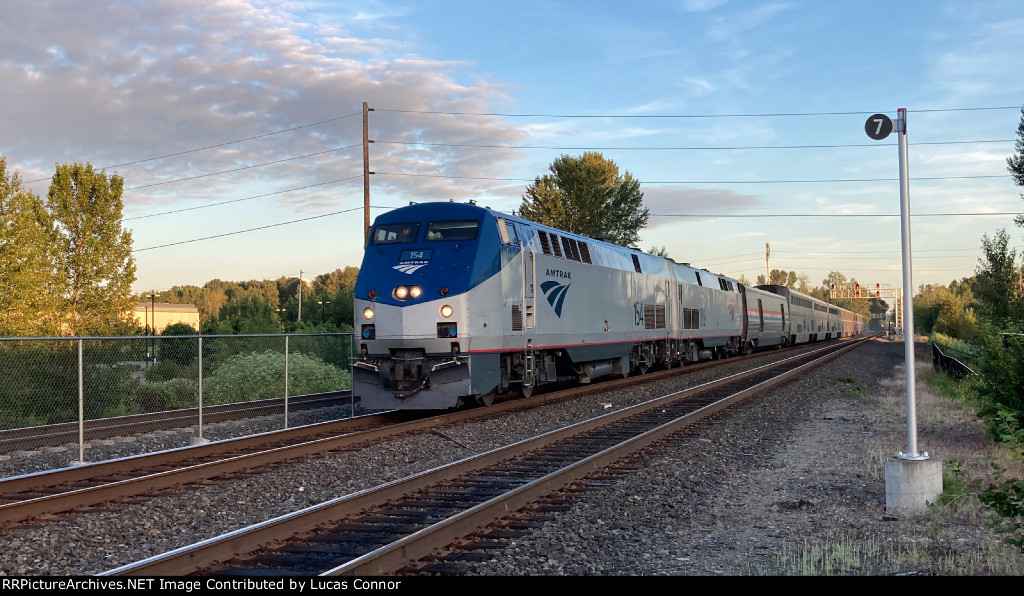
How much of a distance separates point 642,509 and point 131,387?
14.1 metres

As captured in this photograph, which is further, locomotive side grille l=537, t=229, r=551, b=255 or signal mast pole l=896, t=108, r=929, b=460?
locomotive side grille l=537, t=229, r=551, b=255

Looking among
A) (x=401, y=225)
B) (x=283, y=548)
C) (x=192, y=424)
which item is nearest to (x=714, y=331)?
(x=401, y=225)

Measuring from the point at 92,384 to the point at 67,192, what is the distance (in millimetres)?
31989

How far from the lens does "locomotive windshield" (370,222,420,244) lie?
48.3ft

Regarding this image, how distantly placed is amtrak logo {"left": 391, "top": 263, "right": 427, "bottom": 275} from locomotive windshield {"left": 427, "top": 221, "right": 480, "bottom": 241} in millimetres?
632

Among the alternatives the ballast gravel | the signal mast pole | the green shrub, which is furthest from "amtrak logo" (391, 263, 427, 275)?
the signal mast pole

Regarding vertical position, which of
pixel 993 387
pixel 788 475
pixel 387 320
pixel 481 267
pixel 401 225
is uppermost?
pixel 401 225

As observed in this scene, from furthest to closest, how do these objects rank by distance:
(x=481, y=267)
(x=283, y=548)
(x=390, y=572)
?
1. (x=481, y=267)
2. (x=283, y=548)
3. (x=390, y=572)

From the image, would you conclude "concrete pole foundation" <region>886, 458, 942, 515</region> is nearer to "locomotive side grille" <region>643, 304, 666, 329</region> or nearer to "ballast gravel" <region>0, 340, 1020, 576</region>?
"ballast gravel" <region>0, 340, 1020, 576</region>

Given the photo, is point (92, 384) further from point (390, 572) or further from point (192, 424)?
point (390, 572)

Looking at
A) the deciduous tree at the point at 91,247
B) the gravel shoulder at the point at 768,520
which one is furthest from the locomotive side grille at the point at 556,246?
the deciduous tree at the point at 91,247

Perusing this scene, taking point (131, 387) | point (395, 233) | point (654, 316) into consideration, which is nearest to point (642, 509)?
point (395, 233)

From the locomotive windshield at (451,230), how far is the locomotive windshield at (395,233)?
0.31 metres

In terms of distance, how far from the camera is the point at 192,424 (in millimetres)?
14156
